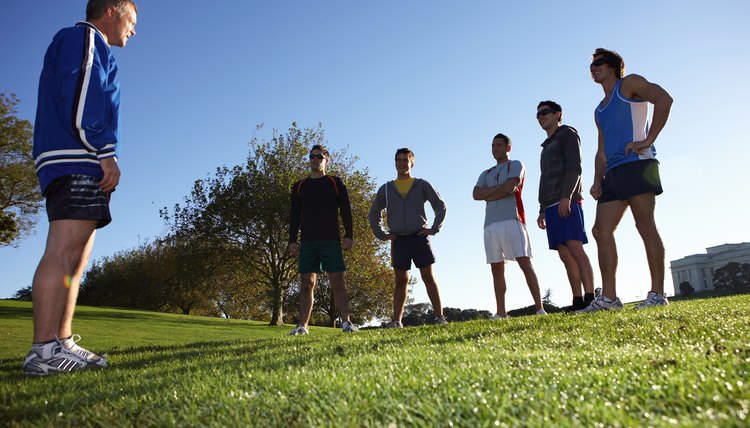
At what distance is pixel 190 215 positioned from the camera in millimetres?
32906

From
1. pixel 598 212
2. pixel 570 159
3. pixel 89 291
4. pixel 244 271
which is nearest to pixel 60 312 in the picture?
pixel 598 212

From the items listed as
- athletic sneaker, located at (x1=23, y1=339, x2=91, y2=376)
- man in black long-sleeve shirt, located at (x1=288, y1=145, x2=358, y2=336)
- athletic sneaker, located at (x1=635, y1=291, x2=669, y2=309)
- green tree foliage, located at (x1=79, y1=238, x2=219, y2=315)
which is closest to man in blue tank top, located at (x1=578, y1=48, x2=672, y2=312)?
athletic sneaker, located at (x1=635, y1=291, x2=669, y2=309)

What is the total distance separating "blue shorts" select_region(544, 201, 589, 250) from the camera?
754 cm

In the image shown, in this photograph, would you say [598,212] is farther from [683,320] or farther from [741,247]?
[741,247]

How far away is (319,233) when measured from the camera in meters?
8.73

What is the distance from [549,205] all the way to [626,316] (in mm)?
2976

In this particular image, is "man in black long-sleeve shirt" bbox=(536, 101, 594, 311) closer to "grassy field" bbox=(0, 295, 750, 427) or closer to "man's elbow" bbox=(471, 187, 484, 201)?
"man's elbow" bbox=(471, 187, 484, 201)

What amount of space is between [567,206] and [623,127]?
53.1 inches

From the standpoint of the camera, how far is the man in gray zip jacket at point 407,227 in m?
8.83

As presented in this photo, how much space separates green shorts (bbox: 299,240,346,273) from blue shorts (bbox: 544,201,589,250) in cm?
330

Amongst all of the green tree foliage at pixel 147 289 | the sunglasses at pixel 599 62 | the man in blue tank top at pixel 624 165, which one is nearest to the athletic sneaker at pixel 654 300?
the man in blue tank top at pixel 624 165

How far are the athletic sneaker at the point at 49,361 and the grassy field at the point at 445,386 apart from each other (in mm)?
191

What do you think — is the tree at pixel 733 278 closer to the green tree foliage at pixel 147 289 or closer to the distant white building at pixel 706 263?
the distant white building at pixel 706 263

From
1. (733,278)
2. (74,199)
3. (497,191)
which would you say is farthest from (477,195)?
(733,278)
